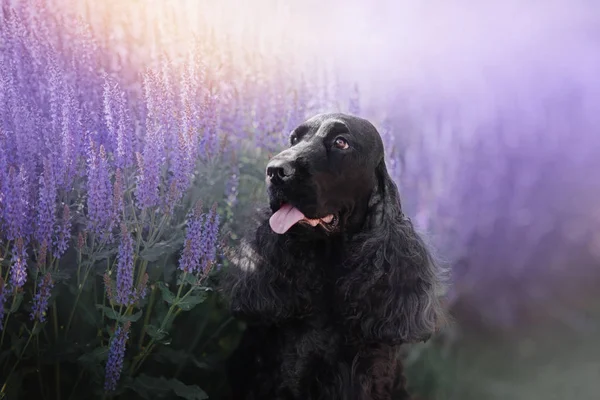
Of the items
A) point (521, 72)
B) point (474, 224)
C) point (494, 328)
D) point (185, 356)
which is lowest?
point (494, 328)

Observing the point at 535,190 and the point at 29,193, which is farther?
the point at 535,190

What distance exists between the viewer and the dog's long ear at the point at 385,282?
2195 mm

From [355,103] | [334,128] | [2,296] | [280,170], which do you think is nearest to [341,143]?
[334,128]

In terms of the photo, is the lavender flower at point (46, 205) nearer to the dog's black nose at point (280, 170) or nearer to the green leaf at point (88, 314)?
the green leaf at point (88, 314)

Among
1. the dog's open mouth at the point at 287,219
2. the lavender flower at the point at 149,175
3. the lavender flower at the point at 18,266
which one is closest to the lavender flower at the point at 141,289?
the lavender flower at the point at 149,175

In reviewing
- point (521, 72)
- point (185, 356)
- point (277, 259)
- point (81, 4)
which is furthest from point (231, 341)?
point (521, 72)

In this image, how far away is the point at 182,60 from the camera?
2678 millimetres

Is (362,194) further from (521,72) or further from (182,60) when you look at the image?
(521,72)

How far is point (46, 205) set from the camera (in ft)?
6.90

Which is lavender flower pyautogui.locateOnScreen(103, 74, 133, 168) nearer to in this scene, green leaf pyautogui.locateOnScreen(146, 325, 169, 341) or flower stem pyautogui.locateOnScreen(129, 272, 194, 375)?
flower stem pyautogui.locateOnScreen(129, 272, 194, 375)

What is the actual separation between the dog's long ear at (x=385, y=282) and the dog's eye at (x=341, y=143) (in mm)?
167

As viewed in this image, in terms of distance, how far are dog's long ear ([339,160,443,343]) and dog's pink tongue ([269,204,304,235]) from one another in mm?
263

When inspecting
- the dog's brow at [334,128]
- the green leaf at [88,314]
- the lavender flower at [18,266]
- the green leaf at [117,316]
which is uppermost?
the dog's brow at [334,128]

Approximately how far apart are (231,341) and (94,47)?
45.6 inches
